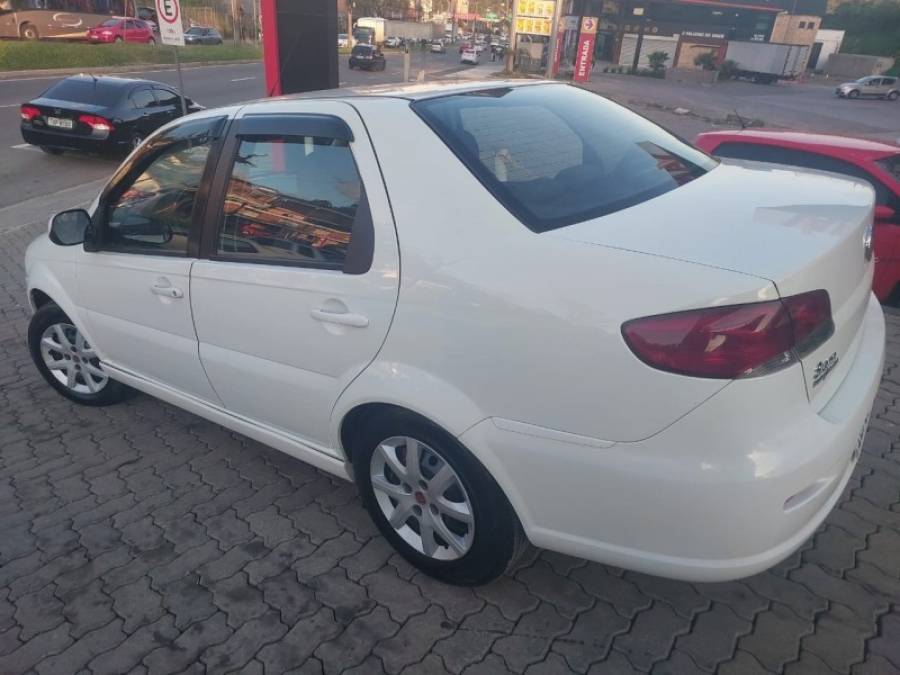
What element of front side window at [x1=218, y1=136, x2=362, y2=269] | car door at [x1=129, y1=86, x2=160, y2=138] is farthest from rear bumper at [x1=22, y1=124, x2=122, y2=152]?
front side window at [x1=218, y1=136, x2=362, y2=269]

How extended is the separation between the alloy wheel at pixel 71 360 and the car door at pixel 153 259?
35cm

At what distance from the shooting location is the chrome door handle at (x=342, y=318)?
223 cm

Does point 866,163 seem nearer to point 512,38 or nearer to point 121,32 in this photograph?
point 512,38

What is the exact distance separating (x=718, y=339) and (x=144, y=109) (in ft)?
40.3

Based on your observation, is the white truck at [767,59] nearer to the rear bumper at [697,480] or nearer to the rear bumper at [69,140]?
the rear bumper at [69,140]

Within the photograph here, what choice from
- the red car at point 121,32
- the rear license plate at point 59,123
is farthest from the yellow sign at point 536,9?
the rear license plate at point 59,123

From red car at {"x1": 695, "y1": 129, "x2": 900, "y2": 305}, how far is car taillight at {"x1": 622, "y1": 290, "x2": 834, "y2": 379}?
3.68 m

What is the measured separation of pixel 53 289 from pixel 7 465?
94cm

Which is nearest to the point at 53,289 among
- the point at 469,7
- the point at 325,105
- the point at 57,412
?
the point at 57,412

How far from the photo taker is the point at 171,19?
7188 millimetres

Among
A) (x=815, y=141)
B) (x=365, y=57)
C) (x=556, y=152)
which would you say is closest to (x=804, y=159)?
(x=815, y=141)

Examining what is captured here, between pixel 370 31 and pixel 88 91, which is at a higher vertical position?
pixel 88 91

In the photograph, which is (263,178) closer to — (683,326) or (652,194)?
(652,194)

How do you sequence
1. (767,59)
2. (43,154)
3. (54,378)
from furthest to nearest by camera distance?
(767,59) < (43,154) < (54,378)
